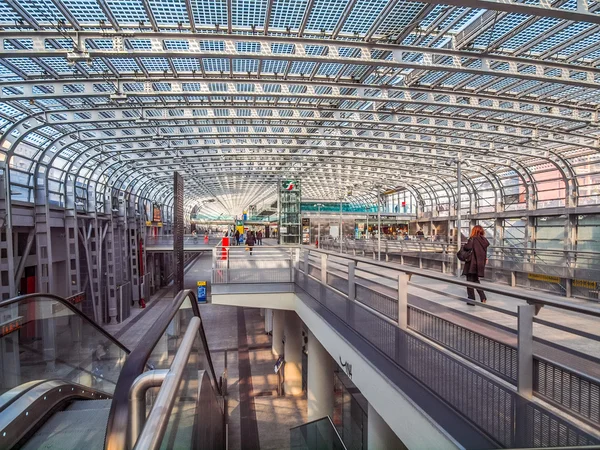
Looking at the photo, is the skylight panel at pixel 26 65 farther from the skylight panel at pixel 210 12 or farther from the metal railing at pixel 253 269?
the metal railing at pixel 253 269

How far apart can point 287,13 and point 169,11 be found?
118 inches

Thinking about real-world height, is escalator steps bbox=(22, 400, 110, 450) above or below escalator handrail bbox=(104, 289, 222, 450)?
below

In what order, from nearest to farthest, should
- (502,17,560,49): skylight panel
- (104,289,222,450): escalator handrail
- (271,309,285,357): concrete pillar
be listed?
1. (104,289,222,450): escalator handrail
2. (502,17,560,49): skylight panel
3. (271,309,285,357): concrete pillar

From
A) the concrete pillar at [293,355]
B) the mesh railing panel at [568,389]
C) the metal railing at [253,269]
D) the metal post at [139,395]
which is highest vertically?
the metal post at [139,395]

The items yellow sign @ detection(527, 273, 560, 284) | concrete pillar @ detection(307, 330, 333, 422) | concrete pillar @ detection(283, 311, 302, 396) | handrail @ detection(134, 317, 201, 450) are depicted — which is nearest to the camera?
handrail @ detection(134, 317, 201, 450)

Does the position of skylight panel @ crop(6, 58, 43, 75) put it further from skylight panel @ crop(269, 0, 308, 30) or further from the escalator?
the escalator

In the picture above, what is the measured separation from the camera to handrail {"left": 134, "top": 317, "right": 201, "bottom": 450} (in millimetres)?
1146

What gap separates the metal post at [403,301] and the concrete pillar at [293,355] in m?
12.3

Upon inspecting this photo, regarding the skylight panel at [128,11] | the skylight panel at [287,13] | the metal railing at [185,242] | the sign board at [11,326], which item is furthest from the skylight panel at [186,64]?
the metal railing at [185,242]

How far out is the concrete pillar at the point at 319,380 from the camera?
11.2 m

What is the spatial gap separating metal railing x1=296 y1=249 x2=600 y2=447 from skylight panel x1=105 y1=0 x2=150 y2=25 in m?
9.21

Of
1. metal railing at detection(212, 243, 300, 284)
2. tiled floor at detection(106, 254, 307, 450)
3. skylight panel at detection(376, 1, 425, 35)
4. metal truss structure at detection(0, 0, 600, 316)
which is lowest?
tiled floor at detection(106, 254, 307, 450)

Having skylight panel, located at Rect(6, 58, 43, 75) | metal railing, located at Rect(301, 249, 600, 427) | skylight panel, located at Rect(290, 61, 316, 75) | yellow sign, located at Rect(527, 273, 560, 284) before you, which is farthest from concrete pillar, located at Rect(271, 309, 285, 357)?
metal railing, located at Rect(301, 249, 600, 427)

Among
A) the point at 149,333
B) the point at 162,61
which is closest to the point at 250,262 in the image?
the point at 162,61
